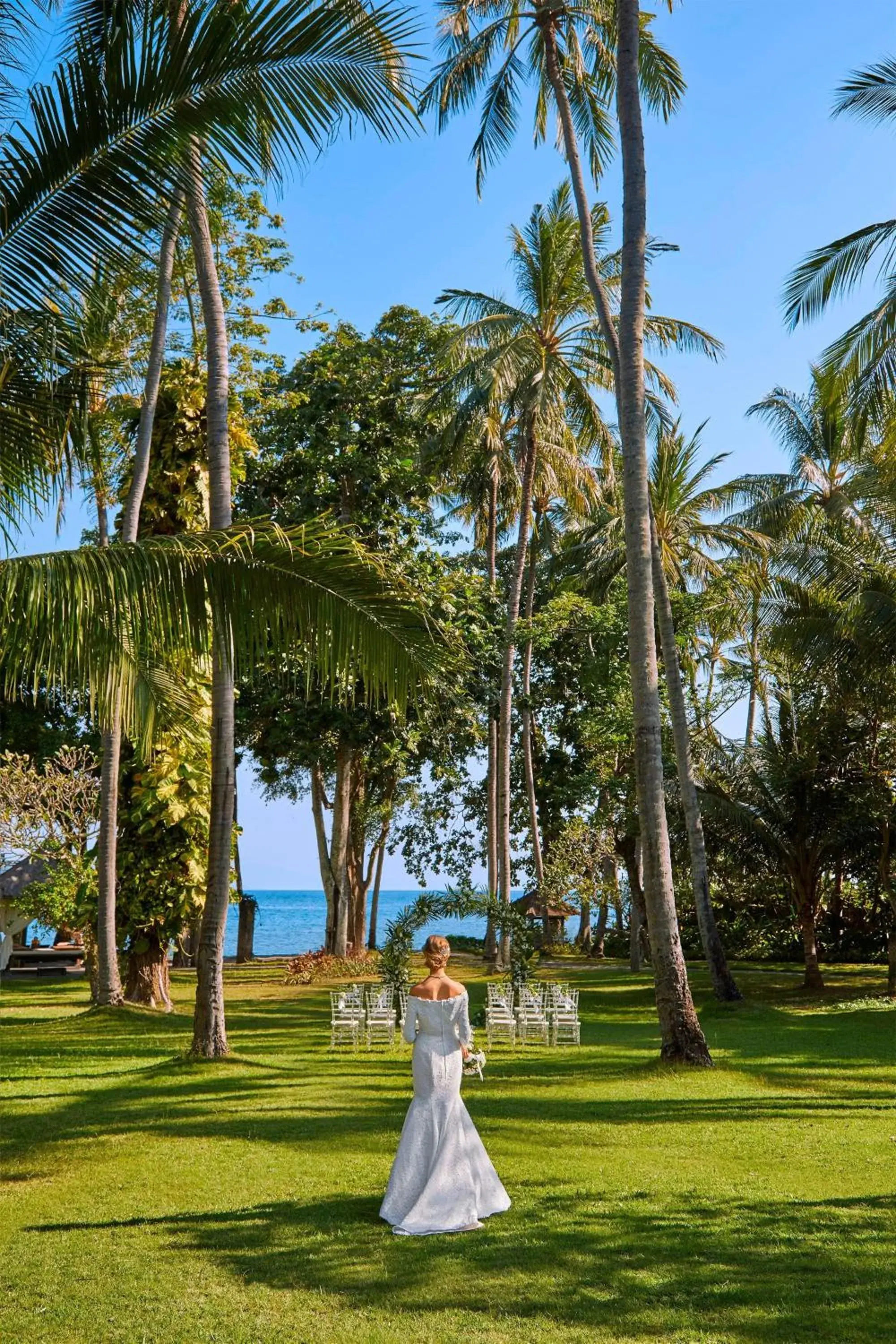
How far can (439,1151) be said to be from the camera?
712cm

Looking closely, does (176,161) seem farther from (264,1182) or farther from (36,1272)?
(264,1182)

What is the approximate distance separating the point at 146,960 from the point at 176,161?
15.3 metres

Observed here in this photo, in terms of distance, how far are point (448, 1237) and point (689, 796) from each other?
1441cm

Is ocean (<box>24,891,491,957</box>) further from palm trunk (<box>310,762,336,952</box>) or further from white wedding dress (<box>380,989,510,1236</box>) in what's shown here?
white wedding dress (<box>380,989,510,1236</box>)

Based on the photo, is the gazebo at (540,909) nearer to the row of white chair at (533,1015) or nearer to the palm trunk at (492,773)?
the palm trunk at (492,773)

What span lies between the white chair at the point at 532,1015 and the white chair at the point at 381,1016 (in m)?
1.84

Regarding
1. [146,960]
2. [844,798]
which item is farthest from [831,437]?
[146,960]

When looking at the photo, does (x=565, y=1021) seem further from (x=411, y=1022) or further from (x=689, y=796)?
(x=411, y=1022)

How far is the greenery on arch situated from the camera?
18781 mm

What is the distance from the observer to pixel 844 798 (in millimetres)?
23328

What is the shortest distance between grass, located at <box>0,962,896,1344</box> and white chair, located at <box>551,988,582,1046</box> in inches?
58.5

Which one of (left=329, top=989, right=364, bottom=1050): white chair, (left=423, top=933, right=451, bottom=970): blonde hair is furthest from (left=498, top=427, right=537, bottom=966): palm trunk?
(left=423, top=933, right=451, bottom=970): blonde hair

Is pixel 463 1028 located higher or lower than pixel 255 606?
lower

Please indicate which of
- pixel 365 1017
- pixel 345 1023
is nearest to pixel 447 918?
pixel 365 1017
